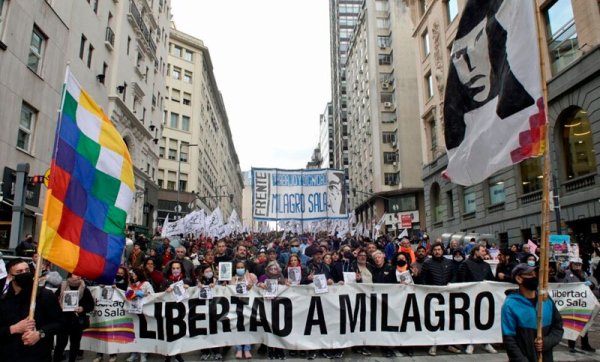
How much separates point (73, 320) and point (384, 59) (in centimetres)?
5653

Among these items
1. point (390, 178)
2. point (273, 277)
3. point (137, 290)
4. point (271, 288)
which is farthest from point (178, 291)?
point (390, 178)

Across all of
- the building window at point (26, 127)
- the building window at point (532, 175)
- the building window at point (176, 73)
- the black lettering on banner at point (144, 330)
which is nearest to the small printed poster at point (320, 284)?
the black lettering on banner at point (144, 330)

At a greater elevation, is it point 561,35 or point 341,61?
point 341,61

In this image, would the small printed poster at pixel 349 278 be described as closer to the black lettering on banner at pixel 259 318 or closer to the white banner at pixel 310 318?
the white banner at pixel 310 318

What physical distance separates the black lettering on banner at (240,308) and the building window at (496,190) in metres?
21.4

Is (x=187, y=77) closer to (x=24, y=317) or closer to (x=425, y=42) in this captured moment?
(x=425, y=42)

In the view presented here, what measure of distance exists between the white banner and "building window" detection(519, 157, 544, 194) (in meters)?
15.6

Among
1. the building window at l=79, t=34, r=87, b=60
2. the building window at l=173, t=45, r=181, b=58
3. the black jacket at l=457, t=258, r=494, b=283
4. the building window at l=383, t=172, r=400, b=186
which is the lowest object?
the black jacket at l=457, t=258, r=494, b=283

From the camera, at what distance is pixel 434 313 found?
768 cm

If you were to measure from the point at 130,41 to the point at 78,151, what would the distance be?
100 feet

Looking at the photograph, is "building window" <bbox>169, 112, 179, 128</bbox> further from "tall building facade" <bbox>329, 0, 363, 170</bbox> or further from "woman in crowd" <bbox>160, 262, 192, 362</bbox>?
"woman in crowd" <bbox>160, 262, 192, 362</bbox>

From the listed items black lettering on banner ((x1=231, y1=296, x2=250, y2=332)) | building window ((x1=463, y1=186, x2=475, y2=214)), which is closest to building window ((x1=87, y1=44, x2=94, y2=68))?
black lettering on banner ((x1=231, y1=296, x2=250, y2=332))

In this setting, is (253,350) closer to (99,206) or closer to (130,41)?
(99,206)

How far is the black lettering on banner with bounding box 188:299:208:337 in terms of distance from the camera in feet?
24.7
